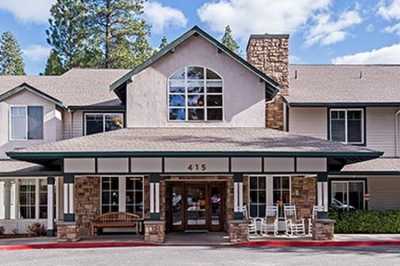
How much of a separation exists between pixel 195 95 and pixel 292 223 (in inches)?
238

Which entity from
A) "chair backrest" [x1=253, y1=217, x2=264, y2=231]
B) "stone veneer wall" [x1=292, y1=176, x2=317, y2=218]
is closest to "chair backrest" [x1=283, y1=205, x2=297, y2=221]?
"stone veneer wall" [x1=292, y1=176, x2=317, y2=218]

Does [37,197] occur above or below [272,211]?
above

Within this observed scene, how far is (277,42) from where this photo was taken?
82.7 feet

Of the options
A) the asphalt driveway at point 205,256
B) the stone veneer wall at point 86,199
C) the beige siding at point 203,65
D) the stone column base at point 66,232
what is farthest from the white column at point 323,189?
the stone veneer wall at point 86,199

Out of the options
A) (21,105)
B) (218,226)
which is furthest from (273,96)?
(21,105)

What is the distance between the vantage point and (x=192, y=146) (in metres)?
19.3

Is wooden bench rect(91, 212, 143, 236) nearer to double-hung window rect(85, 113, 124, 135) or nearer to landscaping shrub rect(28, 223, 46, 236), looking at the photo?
landscaping shrub rect(28, 223, 46, 236)

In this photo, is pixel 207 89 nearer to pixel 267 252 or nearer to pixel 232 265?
pixel 267 252

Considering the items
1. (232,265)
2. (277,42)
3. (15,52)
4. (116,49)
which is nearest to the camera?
(232,265)

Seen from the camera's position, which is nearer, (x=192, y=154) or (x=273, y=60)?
(x=192, y=154)

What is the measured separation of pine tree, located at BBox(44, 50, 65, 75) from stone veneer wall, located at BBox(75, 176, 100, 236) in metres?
20.8

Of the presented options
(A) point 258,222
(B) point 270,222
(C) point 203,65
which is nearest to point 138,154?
(C) point 203,65

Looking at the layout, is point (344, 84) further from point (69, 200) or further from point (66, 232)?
point (66, 232)

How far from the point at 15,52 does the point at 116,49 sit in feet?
45.5
